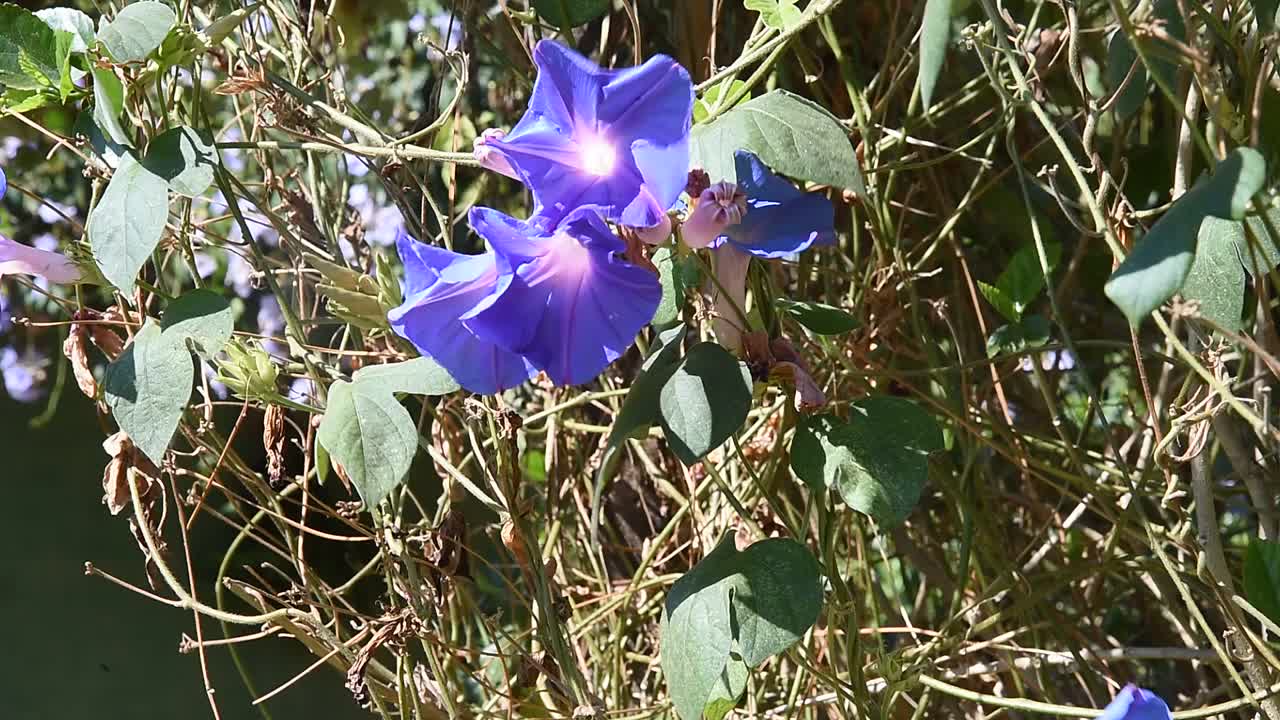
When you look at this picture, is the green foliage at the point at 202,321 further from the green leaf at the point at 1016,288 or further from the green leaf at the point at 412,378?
the green leaf at the point at 1016,288

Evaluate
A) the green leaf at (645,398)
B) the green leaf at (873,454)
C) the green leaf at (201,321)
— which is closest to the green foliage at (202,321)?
the green leaf at (201,321)

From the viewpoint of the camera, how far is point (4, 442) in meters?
1.79

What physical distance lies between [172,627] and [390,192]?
1142 mm

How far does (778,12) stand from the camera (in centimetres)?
72

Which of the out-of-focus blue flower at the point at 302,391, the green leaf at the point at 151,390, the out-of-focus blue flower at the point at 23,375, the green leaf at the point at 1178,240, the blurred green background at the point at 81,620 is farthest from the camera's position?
the out-of-focus blue flower at the point at 23,375

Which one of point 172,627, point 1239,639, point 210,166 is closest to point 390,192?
point 210,166

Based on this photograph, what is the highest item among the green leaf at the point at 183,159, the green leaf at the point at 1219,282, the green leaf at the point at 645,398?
the green leaf at the point at 1219,282

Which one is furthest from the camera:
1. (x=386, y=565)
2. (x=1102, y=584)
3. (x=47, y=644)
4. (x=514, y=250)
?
(x=47, y=644)

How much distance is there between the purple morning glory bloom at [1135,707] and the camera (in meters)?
0.57

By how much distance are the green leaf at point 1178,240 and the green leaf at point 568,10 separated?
0.47 metres

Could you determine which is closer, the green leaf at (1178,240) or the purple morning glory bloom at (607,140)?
the green leaf at (1178,240)

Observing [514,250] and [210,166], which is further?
[210,166]

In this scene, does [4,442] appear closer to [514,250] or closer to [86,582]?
[86,582]

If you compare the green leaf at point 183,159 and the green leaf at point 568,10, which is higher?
the green leaf at point 568,10
